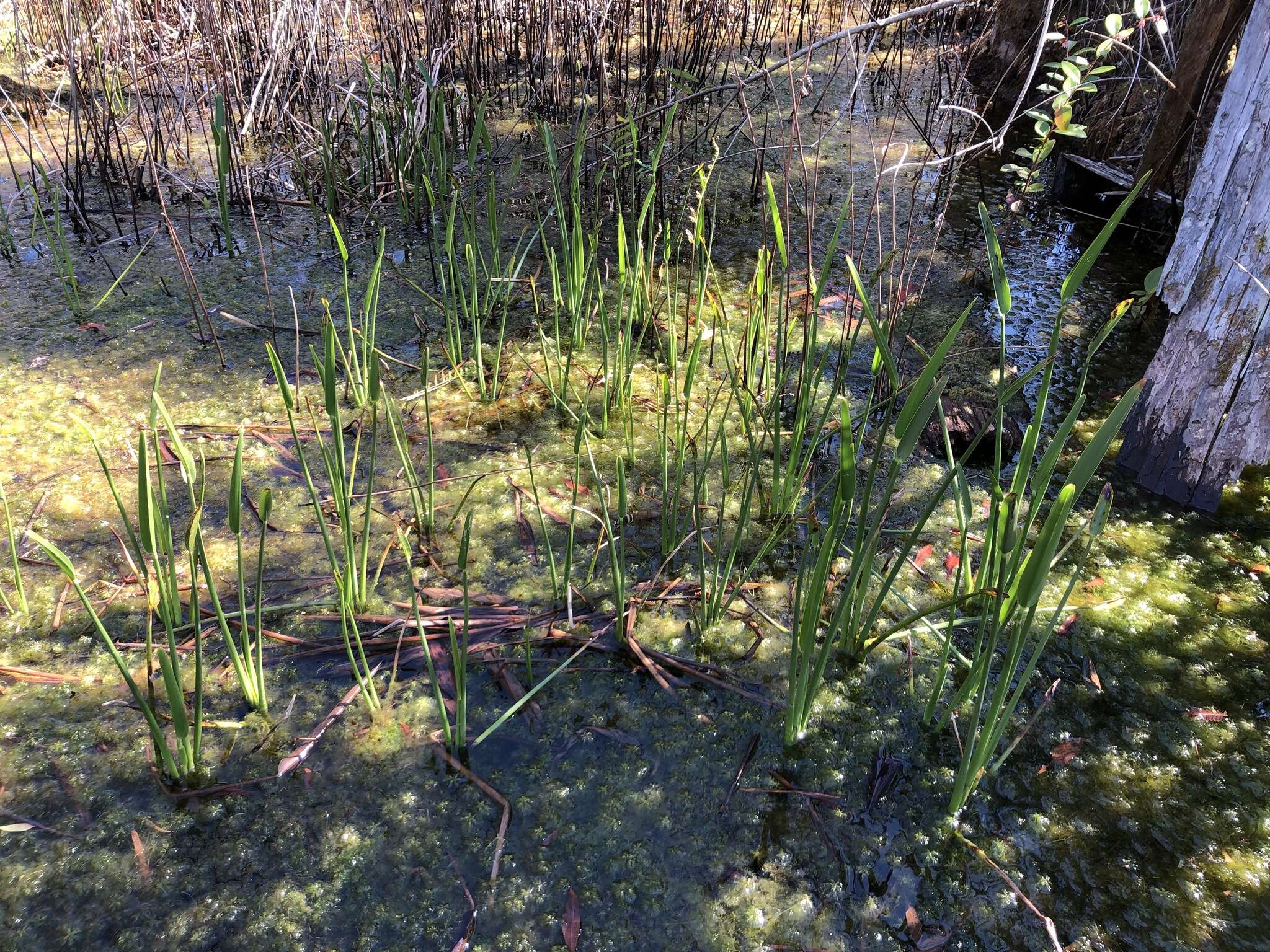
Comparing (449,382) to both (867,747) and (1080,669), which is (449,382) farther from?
(1080,669)

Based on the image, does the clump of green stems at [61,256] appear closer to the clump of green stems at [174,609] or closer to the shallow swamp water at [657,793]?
the shallow swamp water at [657,793]

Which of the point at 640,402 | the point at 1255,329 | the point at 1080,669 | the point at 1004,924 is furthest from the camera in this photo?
the point at 640,402

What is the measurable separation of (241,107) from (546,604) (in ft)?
9.65

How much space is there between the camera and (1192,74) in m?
2.54

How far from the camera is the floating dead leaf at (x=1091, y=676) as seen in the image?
1463 millimetres

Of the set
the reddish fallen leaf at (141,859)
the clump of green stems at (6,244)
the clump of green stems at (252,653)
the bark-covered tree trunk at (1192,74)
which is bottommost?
the reddish fallen leaf at (141,859)

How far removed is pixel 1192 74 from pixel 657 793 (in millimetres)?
2657

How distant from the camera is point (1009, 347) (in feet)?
8.03

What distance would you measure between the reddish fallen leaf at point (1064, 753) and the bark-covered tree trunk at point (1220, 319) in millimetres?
825

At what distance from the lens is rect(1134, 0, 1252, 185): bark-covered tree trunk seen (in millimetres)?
2385

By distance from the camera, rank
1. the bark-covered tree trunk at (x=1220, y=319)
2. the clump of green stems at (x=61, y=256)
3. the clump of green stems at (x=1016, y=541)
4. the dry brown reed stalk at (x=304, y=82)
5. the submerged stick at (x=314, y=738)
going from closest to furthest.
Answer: the clump of green stems at (x=1016, y=541) → the submerged stick at (x=314, y=738) → the bark-covered tree trunk at (x=1220, y=319) → the clump of green stems at (x=61, y=256) → the dry brown reed stalk at (x=304, y=82)

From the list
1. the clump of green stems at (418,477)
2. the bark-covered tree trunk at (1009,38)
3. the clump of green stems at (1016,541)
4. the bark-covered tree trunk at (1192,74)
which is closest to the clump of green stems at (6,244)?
the clump of green stems at (418,477)

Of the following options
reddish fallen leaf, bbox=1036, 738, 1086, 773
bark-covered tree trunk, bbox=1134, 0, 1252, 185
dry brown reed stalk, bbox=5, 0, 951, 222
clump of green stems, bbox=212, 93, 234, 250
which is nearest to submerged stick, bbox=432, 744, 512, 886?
reddish fallen leaf, bbox=1036, 738, 1086, 773

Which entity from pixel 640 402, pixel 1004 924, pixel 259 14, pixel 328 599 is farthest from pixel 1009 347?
pixel 259 14
